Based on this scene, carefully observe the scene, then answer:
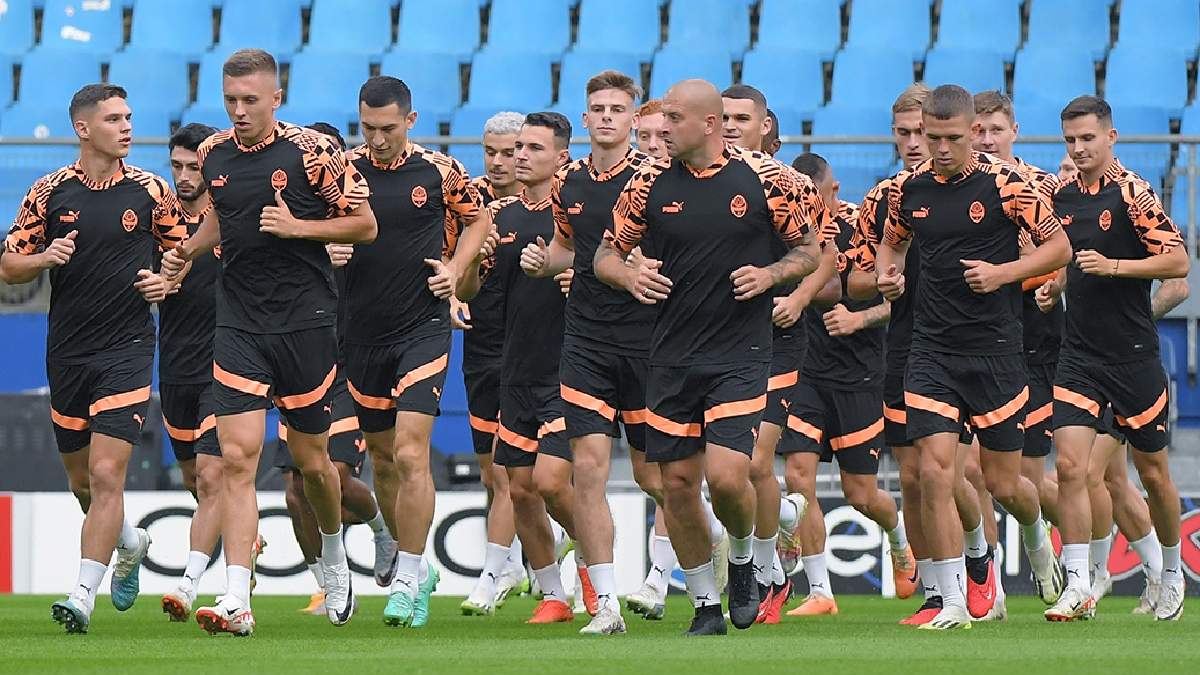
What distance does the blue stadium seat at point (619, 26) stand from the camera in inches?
846

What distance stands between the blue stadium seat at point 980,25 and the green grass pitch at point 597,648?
10.2m

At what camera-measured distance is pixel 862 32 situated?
21391 mm

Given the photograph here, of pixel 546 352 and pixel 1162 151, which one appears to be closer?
pixel 546 352

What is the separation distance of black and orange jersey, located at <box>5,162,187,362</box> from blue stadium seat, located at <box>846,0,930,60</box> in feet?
38.2

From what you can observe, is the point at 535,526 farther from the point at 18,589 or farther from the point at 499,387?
the point at 18,589

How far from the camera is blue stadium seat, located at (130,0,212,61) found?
22.0 metres

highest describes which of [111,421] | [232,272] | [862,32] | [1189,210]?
[862,32]

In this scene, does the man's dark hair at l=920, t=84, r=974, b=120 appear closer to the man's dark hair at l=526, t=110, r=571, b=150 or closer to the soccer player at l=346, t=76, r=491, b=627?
the man's dark hair at l=526, t=110, r=571, b=150

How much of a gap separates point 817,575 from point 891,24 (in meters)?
9.96

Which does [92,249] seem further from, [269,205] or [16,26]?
[16,26]

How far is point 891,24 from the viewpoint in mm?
21406

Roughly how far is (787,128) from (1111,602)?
7.16 metres

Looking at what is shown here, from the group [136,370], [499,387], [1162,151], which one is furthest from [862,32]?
[136,370]

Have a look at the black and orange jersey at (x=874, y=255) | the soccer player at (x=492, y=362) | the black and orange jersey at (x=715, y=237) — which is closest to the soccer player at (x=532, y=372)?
the soccer player at (x=492, y=362)
